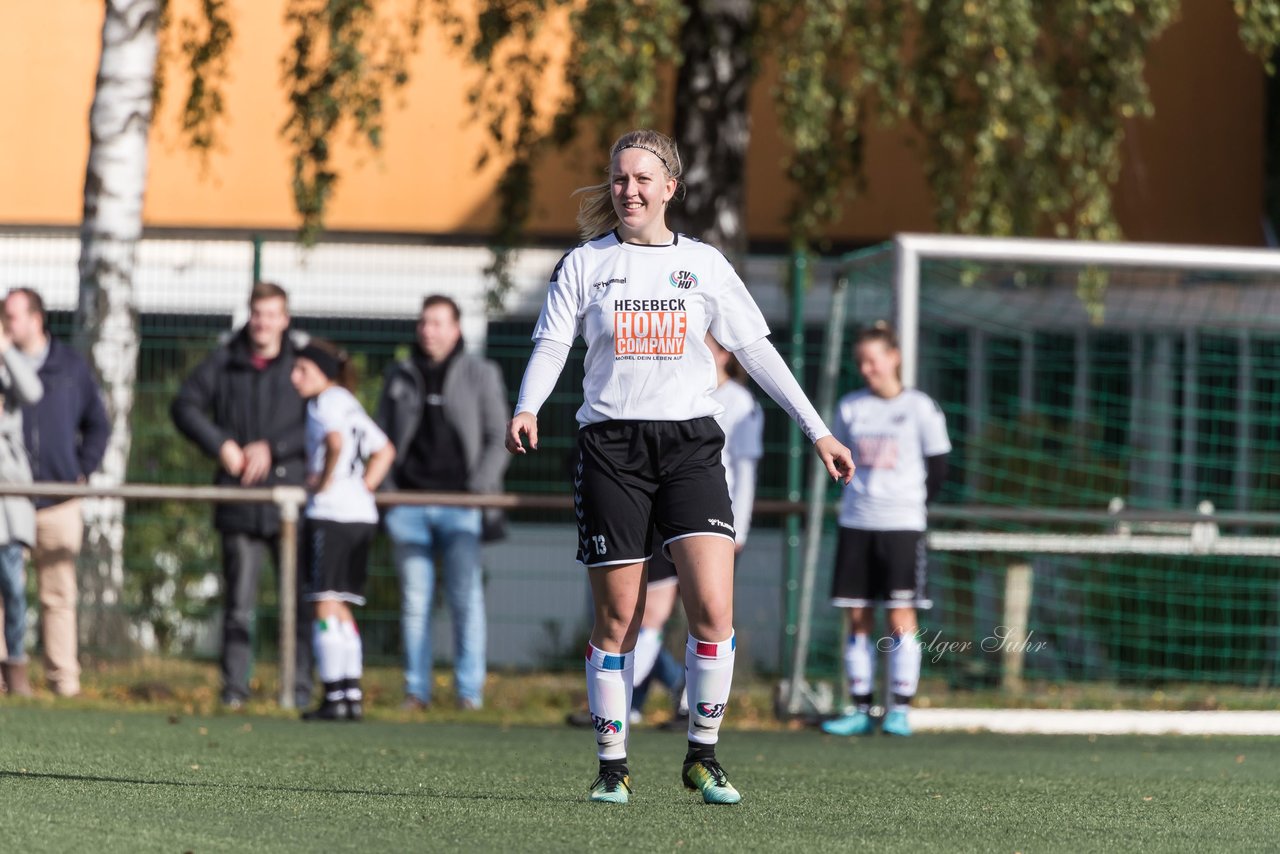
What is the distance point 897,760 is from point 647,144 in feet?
10.3

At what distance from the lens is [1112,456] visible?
11797 millimetres

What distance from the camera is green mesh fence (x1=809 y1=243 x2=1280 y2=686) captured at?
11180 mm

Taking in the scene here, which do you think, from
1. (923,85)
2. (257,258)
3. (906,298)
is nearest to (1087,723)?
(906,298)

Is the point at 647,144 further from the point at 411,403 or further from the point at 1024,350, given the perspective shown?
the point at 1024,350

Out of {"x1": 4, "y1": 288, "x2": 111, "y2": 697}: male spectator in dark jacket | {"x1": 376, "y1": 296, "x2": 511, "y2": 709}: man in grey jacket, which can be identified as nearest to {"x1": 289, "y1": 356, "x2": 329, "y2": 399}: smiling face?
{"x1": 376, "y1": 296, "x2": 511, "y2": 709}: man in grey jacket

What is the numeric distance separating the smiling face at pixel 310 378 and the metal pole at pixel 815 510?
2.55 m

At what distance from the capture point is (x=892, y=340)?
8758 millimetres

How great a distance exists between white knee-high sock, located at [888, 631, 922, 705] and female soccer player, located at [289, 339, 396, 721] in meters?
2.53

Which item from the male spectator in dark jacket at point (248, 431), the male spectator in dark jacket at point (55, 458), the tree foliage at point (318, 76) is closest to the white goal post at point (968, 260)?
the male spectator in dark jacket at point (248, 431)

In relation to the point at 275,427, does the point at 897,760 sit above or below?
below

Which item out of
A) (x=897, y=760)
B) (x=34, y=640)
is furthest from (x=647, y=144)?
(x=34, y=640)

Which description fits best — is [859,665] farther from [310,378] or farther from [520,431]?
[520,431]

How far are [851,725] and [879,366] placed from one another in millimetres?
1692

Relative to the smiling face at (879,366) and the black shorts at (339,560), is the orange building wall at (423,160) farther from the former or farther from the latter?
the black shorts at (339,560)
